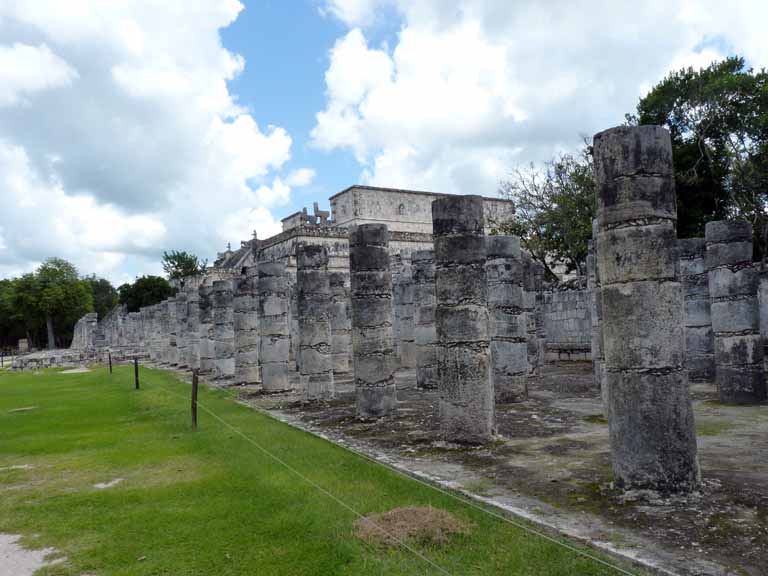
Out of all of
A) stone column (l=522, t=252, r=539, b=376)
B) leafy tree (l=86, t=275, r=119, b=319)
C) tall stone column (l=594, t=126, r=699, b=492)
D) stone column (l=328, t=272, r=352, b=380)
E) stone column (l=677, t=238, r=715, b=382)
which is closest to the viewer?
tall stone column (l=594, t=126, r=699, b=492)

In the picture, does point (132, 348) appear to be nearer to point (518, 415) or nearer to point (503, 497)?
point (518, 415)

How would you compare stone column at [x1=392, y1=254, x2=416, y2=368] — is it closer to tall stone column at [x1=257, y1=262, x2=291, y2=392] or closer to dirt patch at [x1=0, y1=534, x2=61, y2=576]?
tall stone column at [x1=257, y1=262, x2=291, y2=392]

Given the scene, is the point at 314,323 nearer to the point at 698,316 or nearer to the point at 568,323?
the point at 698,316

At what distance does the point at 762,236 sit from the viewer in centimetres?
2077

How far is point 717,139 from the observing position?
23609mm

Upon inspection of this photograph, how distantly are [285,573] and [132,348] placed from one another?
37.9 metres

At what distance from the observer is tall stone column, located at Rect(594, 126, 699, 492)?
5.67 m

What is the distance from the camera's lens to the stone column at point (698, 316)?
42.8 ft

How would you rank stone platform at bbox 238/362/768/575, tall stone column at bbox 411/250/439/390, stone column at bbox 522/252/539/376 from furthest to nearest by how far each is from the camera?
stone column at bbox 522/252/539/376 → tall stone column at bbox 411/250/439/390 → stone platform at bbox 238/362/768/575

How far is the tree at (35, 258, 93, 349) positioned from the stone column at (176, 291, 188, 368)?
36981 millimetres

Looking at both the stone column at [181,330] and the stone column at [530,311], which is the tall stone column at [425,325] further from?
the stone column at [181,330]

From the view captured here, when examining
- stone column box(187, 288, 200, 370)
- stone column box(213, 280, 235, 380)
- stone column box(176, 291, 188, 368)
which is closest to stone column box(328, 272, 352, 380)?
stone column box(213, 280, 235, 380)

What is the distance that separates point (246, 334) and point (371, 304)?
312 inches

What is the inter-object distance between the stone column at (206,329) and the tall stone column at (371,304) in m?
12.2
